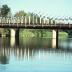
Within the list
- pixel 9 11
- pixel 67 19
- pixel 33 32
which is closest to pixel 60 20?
pixel 67 19

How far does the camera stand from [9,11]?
527 feet

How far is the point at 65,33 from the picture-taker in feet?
563

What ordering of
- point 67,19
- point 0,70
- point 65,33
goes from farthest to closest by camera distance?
1. point 65,33
2. point 67,19
3. point 0,70

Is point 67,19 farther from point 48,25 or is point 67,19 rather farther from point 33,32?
point 33,32

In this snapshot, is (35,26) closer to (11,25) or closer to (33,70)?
(11,25)

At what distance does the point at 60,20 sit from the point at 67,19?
364 centimetres

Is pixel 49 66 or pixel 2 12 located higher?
pixel 2 12

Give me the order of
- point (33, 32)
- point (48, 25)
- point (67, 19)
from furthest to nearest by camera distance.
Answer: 1. point (33, 32)
2. point (67, 19)
3. point (48, 25)

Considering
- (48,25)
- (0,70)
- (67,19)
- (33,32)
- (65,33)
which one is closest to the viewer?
(0,70)

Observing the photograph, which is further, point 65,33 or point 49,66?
point 65,33

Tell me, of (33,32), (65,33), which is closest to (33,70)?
(33,32)

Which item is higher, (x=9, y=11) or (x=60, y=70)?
(x=9, y=11)

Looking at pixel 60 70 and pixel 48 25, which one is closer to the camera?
pixel 60 70

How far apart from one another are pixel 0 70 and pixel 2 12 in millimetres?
129853
